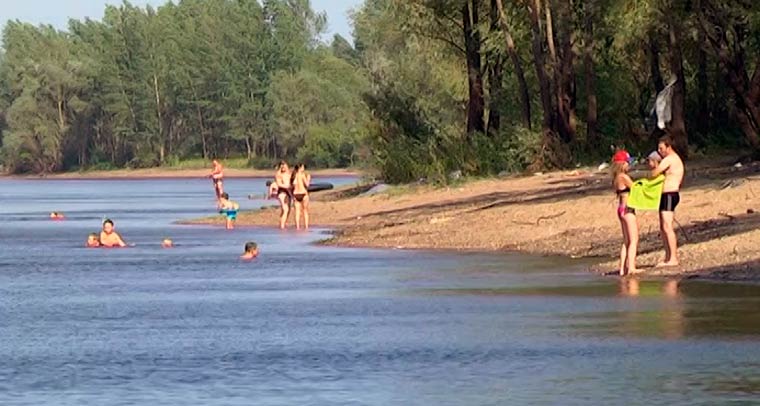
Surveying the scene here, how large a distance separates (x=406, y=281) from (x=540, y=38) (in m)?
22.2

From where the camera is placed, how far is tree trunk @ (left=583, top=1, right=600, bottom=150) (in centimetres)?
4406

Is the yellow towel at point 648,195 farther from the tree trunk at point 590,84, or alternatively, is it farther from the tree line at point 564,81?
the tree trunk at point 590,84

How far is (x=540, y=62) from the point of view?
44812mm

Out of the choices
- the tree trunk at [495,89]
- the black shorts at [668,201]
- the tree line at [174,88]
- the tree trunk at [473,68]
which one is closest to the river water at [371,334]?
the black shorts at [668,201]

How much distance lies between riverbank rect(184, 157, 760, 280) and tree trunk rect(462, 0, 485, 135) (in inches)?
304

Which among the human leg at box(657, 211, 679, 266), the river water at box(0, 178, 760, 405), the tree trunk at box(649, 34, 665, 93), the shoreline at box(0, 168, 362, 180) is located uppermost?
the tree trunk at box(649, 34, 665, 93)

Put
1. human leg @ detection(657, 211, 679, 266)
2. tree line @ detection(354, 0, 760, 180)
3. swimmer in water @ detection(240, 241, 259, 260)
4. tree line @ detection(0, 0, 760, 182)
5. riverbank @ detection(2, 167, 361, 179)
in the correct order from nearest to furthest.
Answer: human leg @ detection(657, 211, 679, 266), swimmer in water @ detection(240, 241, 259, 260), tree line @ detection(354, 0, 760, 180), tree line @ detection(0, 0, 760, 182), riverbank @ detection(2, 167, 361, 179)

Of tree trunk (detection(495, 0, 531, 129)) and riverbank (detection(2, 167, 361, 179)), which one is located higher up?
tree trunk (detection(495, 0, 531, 129))

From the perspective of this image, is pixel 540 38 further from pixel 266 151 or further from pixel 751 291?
pixel 266 151

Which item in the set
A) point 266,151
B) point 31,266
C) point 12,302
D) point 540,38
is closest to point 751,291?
point 12,302

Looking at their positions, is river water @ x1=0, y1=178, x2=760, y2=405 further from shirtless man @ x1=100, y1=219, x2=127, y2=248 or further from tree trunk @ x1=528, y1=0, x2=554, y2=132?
tree trunk @ x1=528, y1=0, x2=554, y2=132

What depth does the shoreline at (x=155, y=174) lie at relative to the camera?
122m

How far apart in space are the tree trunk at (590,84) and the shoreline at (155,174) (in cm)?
6922

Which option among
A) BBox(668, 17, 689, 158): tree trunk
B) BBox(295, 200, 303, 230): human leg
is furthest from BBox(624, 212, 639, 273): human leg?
BBox(668, 17, 689, 158): tree trunk
